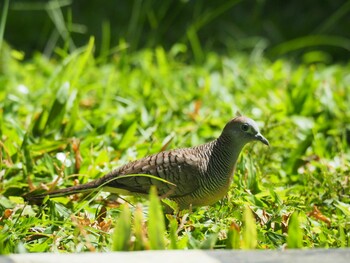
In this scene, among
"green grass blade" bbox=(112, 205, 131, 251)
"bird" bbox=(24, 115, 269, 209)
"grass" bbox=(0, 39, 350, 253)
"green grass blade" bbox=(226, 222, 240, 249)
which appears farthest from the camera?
"bird" bbox=(24, 115, 269, 209)

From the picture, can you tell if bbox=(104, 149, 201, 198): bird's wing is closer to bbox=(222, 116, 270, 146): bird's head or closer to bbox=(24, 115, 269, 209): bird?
bbox=(24, 115, 269, 209): bird

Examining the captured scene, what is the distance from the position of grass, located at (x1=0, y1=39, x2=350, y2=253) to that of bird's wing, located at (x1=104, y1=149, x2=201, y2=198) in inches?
4.8

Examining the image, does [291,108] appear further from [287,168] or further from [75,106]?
[75,106]

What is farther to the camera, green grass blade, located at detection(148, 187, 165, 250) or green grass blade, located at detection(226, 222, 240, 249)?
green grass blade, located at detection(226, 222, 240, 249)

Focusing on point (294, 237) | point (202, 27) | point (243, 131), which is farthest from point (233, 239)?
point (202, 27)

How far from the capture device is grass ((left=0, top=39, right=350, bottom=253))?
12.1 ft

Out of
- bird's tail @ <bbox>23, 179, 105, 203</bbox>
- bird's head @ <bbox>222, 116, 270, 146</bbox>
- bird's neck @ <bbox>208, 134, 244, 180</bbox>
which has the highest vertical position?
bird's head @ <bbox>222, 116, 270, 146</bbox>

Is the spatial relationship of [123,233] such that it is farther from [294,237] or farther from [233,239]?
[294,237]

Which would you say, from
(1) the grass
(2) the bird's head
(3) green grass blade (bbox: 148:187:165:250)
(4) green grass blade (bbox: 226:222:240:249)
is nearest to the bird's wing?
(1) the grass

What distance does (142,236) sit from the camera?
313cm

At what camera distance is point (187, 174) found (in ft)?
13.4

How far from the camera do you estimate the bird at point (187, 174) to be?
407 cm

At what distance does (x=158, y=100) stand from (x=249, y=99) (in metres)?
0.71

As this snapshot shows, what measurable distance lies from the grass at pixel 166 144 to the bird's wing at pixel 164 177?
12cm
